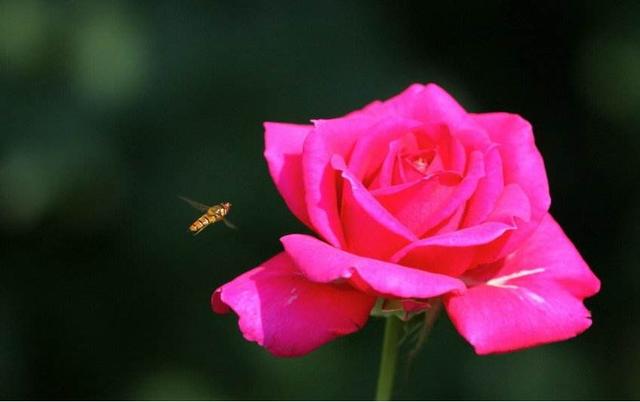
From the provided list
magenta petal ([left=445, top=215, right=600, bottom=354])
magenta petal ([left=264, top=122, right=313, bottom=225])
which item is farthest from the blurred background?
magenta petal ([left=445, top=215, right=600, bottom=354])

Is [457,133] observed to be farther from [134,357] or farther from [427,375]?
[134,357]

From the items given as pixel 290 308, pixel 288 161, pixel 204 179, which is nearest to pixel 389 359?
pixel 290 308

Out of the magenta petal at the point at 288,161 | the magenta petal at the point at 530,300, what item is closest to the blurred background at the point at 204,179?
the magenta petal at the point at 288,161

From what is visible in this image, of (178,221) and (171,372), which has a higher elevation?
(178,221)

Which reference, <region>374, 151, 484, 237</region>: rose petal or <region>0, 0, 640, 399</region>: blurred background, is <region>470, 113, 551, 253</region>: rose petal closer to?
<region>374, 151, 484, 237</region>: rose petal

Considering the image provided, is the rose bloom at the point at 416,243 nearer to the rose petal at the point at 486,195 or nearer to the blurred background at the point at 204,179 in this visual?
the rose petal at the point at 486,195

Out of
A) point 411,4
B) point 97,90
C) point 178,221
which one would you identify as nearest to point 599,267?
point 411,4

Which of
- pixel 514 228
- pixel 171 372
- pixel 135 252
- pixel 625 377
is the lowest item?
pixel 625 377
